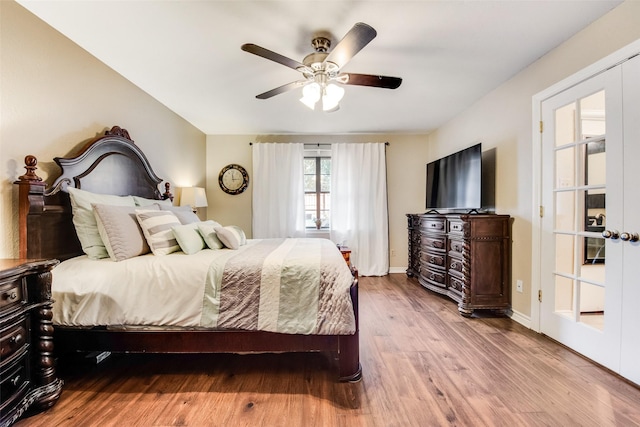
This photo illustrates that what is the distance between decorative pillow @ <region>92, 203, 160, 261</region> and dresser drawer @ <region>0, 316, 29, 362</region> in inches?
20.9

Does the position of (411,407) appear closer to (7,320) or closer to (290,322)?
(290,322)

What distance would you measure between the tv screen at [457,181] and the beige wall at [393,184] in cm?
48

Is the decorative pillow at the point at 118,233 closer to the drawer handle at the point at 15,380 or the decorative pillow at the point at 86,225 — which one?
the decorative pillow at the point at 86,225

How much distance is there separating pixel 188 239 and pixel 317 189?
2.98 metres

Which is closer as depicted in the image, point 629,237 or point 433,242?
point 629,237

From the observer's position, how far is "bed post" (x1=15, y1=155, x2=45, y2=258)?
1.70m

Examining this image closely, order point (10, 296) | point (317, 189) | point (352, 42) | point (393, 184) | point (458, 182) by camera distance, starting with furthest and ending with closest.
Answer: point (317, 189), point (393, 184), point (458, 182), point (352, 42), point (10, 296)

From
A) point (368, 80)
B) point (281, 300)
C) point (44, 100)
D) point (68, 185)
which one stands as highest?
point (368, 80)

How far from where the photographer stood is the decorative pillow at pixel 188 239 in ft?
6.76

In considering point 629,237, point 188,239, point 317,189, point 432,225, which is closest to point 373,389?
point 188,239

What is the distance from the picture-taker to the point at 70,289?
1.63 metres

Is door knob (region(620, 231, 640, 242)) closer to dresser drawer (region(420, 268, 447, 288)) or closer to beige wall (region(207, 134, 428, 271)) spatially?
dresser drawer (region(420, 268, 447, 288))

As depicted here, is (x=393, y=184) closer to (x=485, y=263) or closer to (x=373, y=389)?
(x=485, y=263)

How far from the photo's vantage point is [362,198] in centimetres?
457
